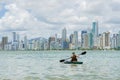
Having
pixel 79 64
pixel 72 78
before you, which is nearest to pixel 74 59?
pixel 79 64

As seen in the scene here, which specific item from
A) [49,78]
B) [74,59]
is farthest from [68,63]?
[49,78]

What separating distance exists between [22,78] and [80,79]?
624 cm

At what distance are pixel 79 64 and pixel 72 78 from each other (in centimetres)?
2206

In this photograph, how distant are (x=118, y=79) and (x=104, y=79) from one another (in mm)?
1491

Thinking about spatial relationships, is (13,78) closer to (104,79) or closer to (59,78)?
(59,78)

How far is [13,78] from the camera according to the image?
38.3m

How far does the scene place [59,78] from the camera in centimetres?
3859

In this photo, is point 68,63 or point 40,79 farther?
point 68,63

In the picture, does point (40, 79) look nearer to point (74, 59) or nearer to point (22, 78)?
point (22, 78)

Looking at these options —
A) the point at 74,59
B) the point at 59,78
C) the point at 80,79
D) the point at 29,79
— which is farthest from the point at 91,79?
the point at 74,59

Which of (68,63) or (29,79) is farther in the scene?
(68,63)

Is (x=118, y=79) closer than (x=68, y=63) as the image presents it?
Yes

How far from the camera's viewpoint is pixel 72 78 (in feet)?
127

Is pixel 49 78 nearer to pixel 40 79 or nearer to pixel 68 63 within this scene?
pixel 40 79
